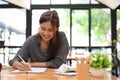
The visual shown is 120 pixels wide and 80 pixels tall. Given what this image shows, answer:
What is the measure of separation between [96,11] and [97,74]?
6.45 meters

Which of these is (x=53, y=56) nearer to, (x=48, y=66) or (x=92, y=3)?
(x=48, y=66)

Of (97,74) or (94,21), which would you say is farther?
(94,21)

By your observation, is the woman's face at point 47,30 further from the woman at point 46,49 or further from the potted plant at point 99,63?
the potted plant at point 99,63

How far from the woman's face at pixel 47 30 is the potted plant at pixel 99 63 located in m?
0.71

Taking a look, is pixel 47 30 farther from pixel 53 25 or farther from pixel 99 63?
pixel 99 63

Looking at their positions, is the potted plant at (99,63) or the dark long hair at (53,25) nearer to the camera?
the potted plant at (99,63)

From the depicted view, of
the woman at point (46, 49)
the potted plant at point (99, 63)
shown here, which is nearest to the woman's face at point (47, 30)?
the woman at point (46, 49)

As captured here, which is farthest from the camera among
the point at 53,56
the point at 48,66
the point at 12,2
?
the point at 12,2

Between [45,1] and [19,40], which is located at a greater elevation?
A: [45,1]

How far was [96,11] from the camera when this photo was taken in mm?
7777

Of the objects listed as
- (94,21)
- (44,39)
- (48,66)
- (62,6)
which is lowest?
(48,66)

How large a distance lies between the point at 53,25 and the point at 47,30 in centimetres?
8

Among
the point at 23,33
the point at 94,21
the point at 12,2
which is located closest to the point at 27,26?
the point at 23,33

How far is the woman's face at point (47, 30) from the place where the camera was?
2.12 m
